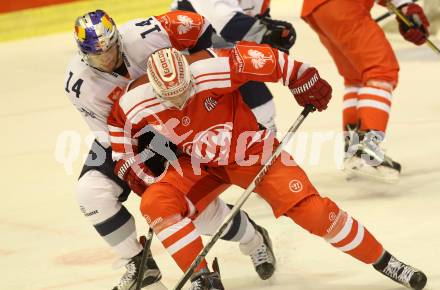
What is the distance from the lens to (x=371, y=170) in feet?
15.4

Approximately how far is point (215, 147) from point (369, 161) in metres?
1.32

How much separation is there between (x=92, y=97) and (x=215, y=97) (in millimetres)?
487

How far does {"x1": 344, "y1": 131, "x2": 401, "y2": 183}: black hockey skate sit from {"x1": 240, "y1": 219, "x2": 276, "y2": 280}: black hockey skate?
0.94 metres

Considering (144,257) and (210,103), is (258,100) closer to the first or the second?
(210,103)

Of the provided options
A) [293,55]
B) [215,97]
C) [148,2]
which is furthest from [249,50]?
[148,2]

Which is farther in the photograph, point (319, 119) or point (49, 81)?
point (49, 81)

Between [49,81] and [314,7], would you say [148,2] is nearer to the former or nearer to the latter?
[49,81]

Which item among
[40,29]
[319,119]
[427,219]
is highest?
[427,219]

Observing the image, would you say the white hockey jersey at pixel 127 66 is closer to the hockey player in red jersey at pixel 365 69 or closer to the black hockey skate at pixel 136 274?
the black hockey skate at pixel 136 274

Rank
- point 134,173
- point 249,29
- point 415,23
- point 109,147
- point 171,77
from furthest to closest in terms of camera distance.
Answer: point 415,23 → point 249,29 → point 109,147 → point 134,173 → point 171,77

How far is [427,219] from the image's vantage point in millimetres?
4207

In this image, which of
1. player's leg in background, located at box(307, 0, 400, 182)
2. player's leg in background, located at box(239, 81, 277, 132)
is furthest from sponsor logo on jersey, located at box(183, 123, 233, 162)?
player's leg in background, located at box(307, 0, 400, 182)

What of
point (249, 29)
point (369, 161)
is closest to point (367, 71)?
point (369, 161)

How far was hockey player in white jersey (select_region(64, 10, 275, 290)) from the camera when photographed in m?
3.64
